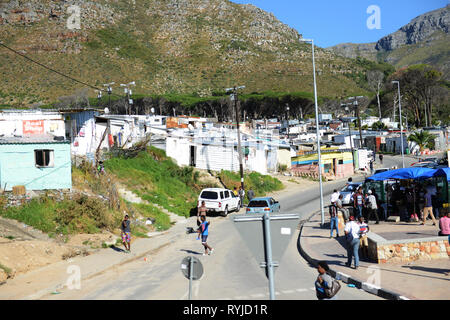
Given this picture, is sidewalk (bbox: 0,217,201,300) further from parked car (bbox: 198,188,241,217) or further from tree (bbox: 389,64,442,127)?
tree (bbox: 389,64,442,127)

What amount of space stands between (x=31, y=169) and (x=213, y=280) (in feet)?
40.5

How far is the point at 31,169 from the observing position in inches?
835

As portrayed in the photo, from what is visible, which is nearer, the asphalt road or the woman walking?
the woman walking

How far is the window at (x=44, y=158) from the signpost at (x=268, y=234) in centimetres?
1719

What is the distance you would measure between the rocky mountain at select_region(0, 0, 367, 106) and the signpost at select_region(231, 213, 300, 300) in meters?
83.2

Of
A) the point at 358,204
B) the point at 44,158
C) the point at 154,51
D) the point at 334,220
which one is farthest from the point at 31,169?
the point at 154,51

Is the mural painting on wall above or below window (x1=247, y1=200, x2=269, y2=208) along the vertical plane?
above

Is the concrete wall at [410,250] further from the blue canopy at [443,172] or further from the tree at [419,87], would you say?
the tree at [419,87]

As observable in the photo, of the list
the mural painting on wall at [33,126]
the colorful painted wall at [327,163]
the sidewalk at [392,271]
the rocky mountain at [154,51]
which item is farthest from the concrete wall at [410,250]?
the rocky mountain at [154,51]

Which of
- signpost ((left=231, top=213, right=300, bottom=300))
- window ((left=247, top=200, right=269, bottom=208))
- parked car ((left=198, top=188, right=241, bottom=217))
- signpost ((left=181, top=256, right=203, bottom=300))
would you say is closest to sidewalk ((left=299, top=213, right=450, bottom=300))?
signpost ((left=181, top=256, right=203, bottom=300))

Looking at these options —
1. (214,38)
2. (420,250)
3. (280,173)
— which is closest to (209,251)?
(420,250)

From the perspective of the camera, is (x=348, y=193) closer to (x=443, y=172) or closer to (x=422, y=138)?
(x=443, y=172)

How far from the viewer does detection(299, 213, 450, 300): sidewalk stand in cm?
1036

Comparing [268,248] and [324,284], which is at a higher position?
[268,248]
